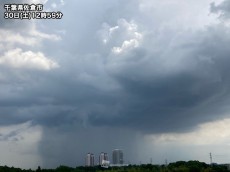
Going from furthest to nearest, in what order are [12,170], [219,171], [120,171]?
[120,171] < [219,171] < [12,170]

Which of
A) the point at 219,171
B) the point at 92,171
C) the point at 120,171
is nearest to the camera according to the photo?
the point at 219,171

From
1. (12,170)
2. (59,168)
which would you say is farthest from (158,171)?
(12,170)

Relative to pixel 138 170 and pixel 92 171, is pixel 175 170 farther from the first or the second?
pixel 92 171

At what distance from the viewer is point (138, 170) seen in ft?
425

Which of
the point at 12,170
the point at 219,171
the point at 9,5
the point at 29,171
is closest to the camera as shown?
the point at 9,5

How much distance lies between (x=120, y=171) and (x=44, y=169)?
2857 centimetres

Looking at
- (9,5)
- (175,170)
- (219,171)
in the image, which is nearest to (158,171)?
(175,170)

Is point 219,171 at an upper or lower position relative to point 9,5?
lower

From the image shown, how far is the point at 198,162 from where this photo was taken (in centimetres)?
14775

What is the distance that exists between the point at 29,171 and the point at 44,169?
469 inches

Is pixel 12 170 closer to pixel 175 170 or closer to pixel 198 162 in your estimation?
pixel 175 170

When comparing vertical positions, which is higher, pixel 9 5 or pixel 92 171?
pixel 9 5

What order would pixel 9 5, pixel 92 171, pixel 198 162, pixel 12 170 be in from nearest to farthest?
1. pixel 9 5
2. pixel 12 170
3. pixel 198 162
4. pixel 92 171

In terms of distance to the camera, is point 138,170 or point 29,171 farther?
point 138,170
